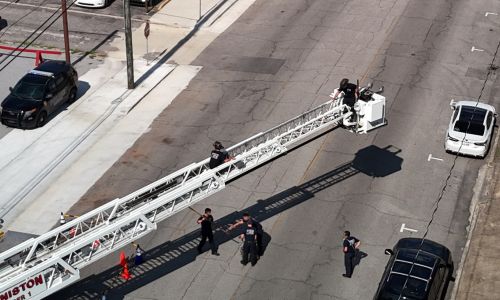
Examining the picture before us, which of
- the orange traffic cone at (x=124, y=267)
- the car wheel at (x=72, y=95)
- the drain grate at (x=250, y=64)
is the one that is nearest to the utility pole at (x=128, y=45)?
the car wheel at (x=72, y=95)

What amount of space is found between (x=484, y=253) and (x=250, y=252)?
6.83 m

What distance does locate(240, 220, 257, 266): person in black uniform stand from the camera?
83.7 ft

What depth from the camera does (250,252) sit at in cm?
2592

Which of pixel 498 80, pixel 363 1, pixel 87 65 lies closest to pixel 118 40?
pixel 87 65

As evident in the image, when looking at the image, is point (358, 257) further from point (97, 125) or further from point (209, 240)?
point (97, 125)

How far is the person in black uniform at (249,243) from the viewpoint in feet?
83.7

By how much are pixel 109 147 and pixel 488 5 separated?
22.6 m

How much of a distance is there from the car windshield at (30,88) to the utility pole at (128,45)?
3.50m

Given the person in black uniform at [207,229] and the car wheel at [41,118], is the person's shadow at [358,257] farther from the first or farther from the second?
the car wheel at [41,118]

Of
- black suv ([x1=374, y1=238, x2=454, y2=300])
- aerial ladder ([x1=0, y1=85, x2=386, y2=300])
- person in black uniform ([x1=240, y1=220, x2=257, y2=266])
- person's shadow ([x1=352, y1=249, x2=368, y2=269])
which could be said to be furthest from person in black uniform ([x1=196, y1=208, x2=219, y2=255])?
black suv ([x1=374, y1=238, x2=454, y2=300])

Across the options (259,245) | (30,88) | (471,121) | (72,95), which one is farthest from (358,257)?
(30,88)

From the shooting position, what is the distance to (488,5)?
46.1m

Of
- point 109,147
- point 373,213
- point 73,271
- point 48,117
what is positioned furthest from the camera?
point 48,117

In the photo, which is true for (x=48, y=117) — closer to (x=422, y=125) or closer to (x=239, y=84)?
(x=239, y=84)
